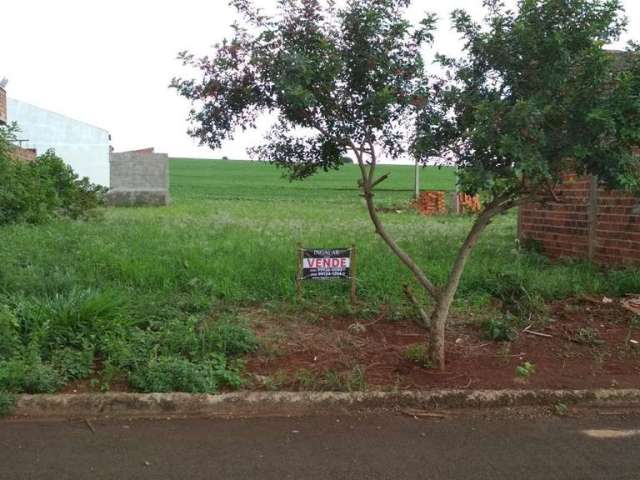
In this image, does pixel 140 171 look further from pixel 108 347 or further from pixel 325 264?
pixel 108 347

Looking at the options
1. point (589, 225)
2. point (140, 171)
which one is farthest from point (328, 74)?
point (140, 171)

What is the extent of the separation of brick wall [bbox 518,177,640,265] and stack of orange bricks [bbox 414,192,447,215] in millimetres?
12277

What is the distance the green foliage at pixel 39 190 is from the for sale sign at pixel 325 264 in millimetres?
7463

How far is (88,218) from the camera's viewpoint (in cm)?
1524

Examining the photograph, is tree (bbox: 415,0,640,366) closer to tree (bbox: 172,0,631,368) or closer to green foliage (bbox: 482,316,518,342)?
tree (bbox: 172,0,631,368)

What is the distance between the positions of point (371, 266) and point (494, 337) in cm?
232

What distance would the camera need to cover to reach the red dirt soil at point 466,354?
17.7 ft

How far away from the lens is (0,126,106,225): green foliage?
12219 millimetres

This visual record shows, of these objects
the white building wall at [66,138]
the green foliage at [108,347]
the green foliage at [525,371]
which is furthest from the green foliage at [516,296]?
the white building wall at [66,138]

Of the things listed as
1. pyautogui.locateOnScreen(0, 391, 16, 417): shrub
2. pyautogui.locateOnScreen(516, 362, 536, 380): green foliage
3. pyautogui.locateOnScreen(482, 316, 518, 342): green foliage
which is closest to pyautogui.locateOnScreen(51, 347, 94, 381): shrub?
pyautogui.locateOnScreen(0, 391, 16, 417): shrub

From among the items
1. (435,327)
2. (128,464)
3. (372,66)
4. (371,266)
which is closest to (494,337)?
(435,327)

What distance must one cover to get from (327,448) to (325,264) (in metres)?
2.92

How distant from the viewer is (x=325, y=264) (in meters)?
6.94

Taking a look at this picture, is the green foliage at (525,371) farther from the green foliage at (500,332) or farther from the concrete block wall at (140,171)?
the concrete block wall at (140,171)
